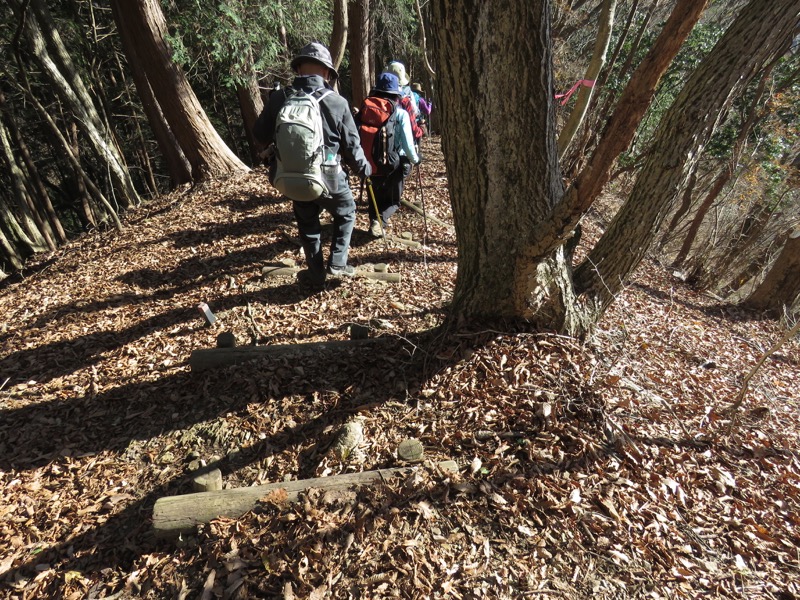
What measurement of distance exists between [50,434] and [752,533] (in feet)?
16.3

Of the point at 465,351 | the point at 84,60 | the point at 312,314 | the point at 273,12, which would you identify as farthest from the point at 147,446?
the point at 84,60

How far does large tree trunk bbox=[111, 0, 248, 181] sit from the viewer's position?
6332 millimetres

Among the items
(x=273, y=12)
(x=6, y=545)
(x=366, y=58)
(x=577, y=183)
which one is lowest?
(x=6, y=545)

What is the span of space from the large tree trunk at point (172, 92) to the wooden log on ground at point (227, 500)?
21.9ft

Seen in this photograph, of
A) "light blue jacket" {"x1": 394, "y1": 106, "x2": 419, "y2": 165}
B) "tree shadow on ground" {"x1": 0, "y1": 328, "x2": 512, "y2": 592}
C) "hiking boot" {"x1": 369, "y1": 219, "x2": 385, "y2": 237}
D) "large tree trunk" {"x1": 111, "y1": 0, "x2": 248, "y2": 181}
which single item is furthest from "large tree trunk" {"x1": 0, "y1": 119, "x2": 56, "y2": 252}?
"light blue jacket" {"x1": 394, "y1": 106, "x2": 419, "y2": 165}

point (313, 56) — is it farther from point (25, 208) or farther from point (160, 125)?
point (25, 208)

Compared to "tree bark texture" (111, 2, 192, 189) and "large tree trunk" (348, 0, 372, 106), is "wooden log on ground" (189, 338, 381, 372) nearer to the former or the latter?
"tree bark texture" (111, 2, 192, 189)

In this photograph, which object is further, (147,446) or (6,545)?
(147,446)

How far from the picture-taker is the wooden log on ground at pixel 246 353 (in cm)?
338

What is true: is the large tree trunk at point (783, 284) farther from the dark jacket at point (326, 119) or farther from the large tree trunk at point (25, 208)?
the large tree trunk at point (25, 208)

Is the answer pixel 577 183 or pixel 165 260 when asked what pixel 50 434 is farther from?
pixel 577 183

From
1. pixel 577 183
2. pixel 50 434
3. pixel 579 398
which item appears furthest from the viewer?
pixel 50 434

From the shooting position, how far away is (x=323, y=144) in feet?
12.3

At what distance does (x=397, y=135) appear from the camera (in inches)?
205
